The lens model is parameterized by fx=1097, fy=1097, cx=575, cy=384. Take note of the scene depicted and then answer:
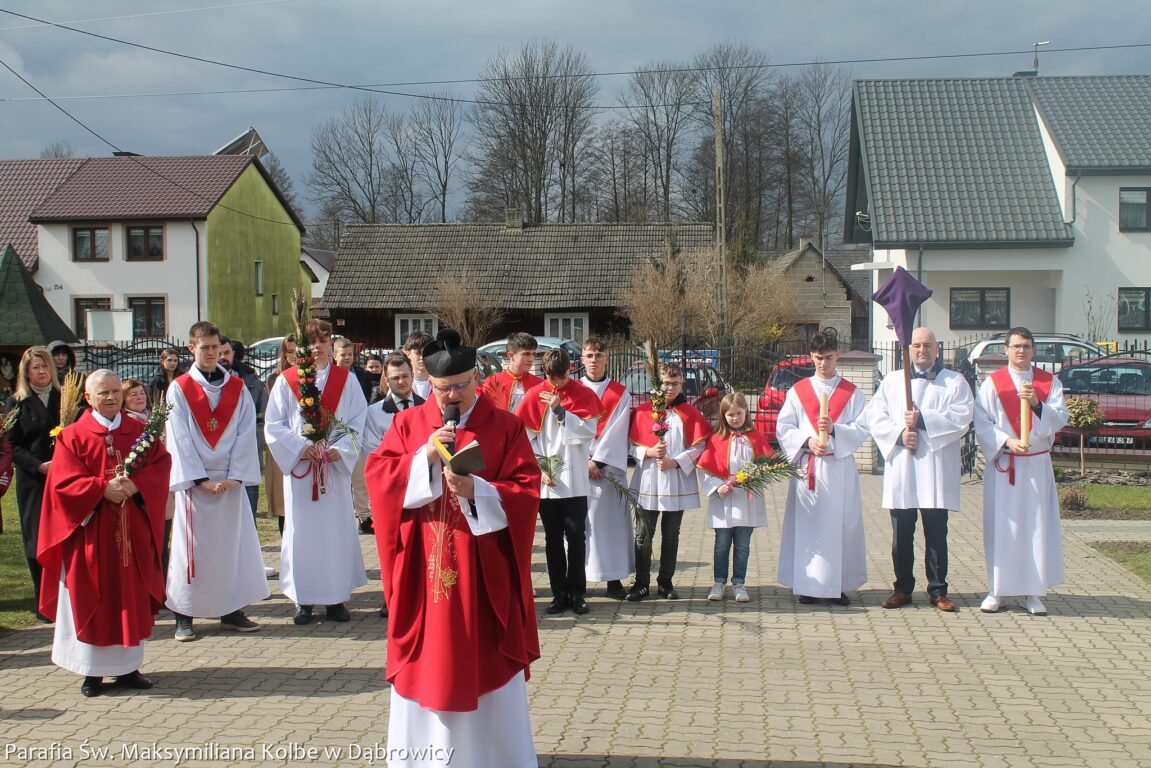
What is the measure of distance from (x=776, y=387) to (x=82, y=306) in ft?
105

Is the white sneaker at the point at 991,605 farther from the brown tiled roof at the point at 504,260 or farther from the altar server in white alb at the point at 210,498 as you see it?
the brown tiled roof at the point at 504,260

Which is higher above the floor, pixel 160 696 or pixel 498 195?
pixel 498 195

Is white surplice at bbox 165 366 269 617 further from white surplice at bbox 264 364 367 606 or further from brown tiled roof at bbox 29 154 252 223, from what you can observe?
brown tiled roof at bbox 29 154 252 223

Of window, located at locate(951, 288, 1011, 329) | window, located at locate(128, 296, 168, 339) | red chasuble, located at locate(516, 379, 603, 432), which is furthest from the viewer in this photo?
window, located at locate(128, 296, 168, 339)

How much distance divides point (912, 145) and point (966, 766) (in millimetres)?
27703

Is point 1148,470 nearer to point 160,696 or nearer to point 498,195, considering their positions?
point 160,696

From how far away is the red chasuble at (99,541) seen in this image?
6.32m

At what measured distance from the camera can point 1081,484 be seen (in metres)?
15.4

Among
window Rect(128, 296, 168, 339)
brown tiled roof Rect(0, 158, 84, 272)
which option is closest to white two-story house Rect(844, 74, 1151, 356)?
window Rect(128, 296, 168, 339)

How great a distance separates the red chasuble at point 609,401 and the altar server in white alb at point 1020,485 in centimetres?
278

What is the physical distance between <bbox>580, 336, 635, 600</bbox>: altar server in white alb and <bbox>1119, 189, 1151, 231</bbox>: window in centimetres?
2447

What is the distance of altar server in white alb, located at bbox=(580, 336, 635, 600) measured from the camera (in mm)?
8664

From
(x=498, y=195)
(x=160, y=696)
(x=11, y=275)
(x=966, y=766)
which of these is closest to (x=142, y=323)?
(x=498, y=195)

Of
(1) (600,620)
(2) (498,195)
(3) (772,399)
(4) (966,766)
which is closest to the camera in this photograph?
Answer: (4) (966,766)
